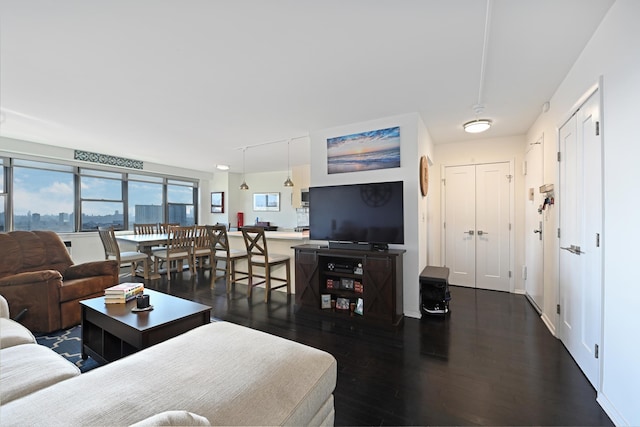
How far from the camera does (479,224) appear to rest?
4.40 metres

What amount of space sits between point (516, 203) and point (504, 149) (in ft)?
2.83

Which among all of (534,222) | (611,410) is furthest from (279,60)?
(534,222)

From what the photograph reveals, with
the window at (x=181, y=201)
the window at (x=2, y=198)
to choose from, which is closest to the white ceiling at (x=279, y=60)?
the window at (x=2, y=198)

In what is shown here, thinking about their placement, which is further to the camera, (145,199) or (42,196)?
(145,199)

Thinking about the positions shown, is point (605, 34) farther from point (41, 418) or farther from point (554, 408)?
point (41, 418)

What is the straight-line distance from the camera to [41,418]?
2.80 ft

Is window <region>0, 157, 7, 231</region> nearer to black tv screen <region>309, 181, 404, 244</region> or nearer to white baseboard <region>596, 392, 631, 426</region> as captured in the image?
black tv screen <region>309, 181, 404, 244</region>

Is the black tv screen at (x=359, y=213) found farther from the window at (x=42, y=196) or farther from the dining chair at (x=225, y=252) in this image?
the window at (x=42, y=196)

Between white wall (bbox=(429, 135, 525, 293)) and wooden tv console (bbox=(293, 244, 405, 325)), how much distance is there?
1665 millimetres

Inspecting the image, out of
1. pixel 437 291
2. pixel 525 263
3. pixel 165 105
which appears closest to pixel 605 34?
pixel 437 291

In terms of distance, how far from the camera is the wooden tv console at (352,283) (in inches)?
117

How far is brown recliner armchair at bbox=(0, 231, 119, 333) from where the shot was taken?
2.61 m

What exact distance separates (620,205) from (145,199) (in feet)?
26.1

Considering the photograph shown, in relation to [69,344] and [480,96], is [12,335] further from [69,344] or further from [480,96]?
[480,96]
